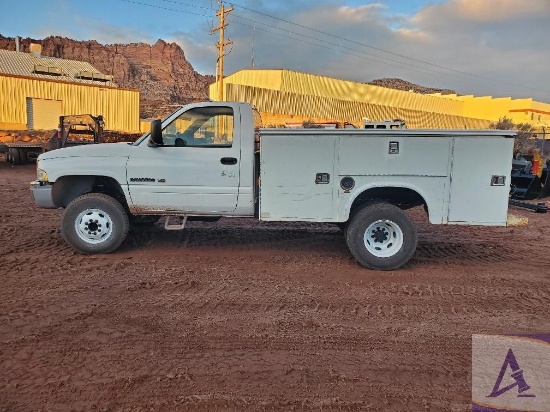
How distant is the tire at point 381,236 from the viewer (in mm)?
5754

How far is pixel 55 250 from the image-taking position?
636 cm

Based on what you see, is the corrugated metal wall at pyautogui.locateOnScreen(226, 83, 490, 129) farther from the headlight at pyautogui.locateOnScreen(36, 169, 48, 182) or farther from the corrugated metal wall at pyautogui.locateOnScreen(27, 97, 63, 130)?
the headlight at pyautogui.locateOnScreen(36, 169, 48, 182)

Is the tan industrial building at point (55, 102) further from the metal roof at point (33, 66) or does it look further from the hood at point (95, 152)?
the hood at point (95, 152)

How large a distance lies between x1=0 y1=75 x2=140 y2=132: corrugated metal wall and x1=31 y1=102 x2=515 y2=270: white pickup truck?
2980cm

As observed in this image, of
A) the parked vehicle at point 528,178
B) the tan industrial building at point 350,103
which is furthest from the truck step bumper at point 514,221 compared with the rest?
the tan industrial building at point 350,103

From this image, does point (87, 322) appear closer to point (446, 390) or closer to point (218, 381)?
point (218, 381)

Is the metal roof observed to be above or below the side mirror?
above

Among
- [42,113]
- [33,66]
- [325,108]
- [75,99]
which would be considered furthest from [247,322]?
[33,66]

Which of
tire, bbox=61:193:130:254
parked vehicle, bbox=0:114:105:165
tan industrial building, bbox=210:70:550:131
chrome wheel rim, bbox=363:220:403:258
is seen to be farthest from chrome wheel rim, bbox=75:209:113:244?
tan industrial building, bbox=210:70:550:131

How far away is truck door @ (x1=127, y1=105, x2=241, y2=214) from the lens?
5.96m

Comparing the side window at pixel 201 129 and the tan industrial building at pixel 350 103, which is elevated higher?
the tan industrial building at pixel 350 103

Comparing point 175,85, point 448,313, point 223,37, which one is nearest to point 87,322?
point 448,313

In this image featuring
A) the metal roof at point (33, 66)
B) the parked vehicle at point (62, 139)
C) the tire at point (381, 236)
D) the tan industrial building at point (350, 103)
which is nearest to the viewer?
the tire at point (381, 236)

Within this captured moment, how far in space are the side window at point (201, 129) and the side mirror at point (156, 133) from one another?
0.33 ft
